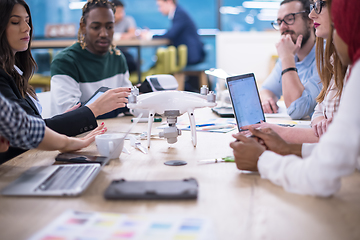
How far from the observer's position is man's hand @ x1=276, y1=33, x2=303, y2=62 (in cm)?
198

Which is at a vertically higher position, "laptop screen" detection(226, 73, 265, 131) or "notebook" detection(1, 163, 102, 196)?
"laptop screen" detection(226, 73, 265, 131)

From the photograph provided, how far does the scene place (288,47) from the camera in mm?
2029

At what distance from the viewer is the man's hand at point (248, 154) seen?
2.86 feet

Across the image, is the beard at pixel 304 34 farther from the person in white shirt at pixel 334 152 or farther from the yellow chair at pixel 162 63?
the yellow chair at pixel 162 63

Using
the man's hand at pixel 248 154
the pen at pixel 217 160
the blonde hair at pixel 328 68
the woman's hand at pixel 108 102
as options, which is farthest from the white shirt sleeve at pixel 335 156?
the woman's hand at pixel 108 102

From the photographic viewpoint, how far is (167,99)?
3.67 ft

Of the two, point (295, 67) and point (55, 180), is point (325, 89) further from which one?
point (55, 180)

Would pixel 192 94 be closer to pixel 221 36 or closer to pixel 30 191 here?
pixel 30 191

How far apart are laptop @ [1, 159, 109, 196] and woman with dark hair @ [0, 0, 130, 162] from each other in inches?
12.8

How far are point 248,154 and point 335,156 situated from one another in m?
0.24

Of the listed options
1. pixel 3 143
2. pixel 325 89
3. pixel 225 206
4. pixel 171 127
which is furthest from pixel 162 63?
pixel 225 206

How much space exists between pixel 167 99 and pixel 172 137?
0.42 feet

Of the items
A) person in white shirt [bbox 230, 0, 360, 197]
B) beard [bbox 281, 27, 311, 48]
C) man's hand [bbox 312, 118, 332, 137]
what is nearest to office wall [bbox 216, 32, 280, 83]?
beard [bbox 281, 27, 311, 48]

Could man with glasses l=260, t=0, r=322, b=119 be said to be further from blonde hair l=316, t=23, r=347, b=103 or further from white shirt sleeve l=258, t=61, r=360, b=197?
white shirt sleeve l=258, t=61, r=360, b=197
